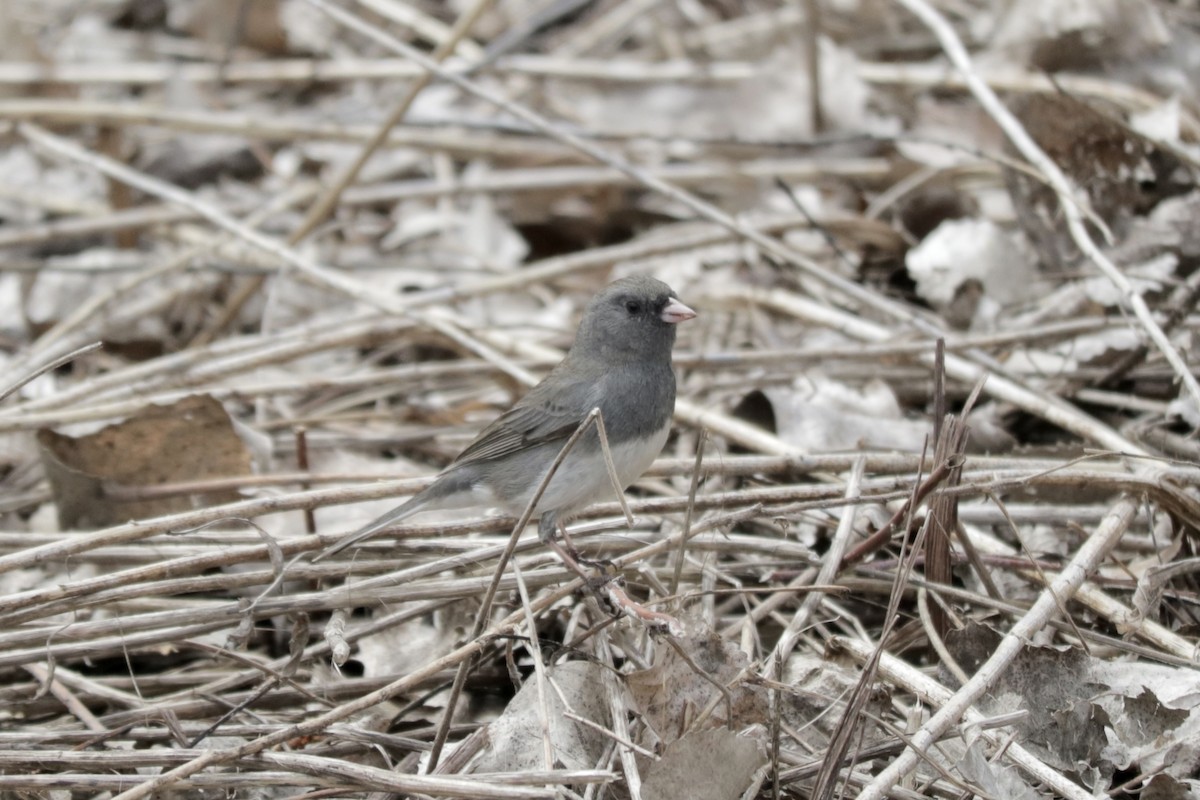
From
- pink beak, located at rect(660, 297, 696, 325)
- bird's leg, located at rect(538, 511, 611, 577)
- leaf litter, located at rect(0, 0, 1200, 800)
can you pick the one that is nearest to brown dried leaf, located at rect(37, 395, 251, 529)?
leaf litter, located at rect(0, 0, 1200, 800)

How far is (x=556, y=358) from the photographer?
3.76 meters

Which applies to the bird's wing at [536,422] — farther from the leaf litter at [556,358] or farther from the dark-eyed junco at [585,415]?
the leaf litter at [556,358]

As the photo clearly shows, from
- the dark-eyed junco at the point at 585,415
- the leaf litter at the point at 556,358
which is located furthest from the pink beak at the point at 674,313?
the leaf litter at the point at 556,358

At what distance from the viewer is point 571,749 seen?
2.29 metres

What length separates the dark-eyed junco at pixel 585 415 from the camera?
2834 millimetres

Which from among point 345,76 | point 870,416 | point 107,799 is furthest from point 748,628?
point 345,76

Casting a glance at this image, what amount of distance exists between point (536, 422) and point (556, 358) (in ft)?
2.33

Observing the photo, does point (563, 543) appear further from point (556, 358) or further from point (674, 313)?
point (556, 358)

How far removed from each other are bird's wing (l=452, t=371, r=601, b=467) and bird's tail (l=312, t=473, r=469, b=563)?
87 mm

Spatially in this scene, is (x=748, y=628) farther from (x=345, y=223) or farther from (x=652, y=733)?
(x=345, y=223)

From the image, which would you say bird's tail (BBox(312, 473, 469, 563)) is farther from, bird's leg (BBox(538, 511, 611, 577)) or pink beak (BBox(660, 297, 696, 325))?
pink beak (BBox(660, 297, 696, 325))

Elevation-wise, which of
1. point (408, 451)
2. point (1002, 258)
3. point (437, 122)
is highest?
point (437, 122)

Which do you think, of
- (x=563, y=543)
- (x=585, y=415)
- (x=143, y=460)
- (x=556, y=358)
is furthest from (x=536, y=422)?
(x=143, y=460)

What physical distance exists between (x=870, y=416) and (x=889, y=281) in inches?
39.7
